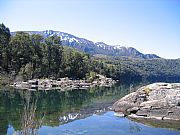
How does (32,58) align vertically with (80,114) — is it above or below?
above

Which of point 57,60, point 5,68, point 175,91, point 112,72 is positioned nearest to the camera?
point 175,91

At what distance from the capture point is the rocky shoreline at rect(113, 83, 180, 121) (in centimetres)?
3722

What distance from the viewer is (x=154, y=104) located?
38.6 meters

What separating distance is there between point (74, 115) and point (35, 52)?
71.1m

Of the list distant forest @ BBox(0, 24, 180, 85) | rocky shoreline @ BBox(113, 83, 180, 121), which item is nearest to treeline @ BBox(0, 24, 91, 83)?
distant forest @ BBox(0, 24, 180, 85)

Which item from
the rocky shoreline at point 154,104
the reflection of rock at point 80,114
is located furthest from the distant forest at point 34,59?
the rocky shoreline at point 154,104

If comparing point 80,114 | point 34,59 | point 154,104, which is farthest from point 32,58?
point 154,104

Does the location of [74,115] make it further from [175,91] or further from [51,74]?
[51,74]

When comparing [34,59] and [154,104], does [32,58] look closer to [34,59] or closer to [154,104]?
[34,59]

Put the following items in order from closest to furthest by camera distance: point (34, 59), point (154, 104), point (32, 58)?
point (154, 104) < point (32, 58) < point (34, 59)

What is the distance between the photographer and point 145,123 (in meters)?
33.8

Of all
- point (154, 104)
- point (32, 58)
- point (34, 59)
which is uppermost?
point (32, 58)

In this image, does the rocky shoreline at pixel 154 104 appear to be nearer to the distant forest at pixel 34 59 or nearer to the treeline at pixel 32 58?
the distant forest at pixel 34 59

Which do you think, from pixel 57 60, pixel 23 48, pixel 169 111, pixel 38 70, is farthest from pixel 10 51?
pixel 169 111
